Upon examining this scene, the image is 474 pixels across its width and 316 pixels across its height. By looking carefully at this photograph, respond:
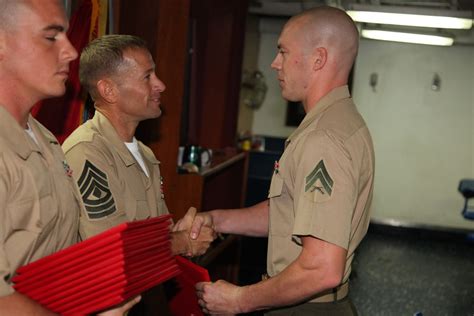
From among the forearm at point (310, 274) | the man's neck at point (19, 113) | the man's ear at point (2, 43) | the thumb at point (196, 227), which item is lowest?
the thumb at point (196, 227)

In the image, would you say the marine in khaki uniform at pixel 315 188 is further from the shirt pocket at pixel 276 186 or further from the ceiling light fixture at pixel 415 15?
the ceiling light fixture at pixel 415 15

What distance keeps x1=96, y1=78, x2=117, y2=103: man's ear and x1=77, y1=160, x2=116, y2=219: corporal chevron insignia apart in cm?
42

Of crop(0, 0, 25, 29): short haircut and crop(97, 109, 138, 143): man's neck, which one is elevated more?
crop(0, 0, 25, 29): short haircut

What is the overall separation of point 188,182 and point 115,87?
4.87 feet

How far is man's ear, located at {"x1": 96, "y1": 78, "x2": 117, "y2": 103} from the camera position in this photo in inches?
101

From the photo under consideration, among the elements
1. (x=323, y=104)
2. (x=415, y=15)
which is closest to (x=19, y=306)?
(x=323, y=104)

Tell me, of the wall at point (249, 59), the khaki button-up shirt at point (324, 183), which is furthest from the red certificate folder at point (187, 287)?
the wall at point (249, 59)

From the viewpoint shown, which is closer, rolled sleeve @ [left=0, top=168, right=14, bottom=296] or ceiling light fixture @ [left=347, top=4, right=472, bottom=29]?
rolled sleeve @ [left=0, top=168, right=14, bottom=296]

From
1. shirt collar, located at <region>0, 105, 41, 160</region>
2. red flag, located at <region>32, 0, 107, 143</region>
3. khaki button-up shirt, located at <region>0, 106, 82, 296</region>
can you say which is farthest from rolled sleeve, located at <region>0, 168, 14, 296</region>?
red flag, located at <region>32, 0, 107, 143</region>

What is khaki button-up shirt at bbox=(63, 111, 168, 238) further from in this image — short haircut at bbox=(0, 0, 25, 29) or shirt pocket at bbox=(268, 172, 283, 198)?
short haircut at bbox=(0, 0, 25, 29)

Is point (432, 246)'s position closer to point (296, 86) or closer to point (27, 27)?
point (296, 86)

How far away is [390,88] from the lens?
9.12m

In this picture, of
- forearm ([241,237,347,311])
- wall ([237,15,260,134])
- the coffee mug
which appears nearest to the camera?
forearm ([241,237,347,311])

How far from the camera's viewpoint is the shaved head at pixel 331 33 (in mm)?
2148
